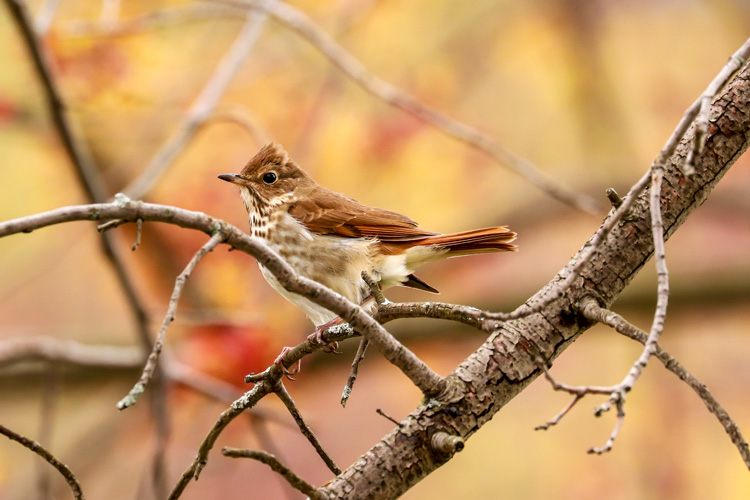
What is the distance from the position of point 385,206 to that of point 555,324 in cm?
580

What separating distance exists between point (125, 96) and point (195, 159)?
207 cm

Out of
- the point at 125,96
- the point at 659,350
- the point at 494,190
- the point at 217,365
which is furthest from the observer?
the point at 494,190

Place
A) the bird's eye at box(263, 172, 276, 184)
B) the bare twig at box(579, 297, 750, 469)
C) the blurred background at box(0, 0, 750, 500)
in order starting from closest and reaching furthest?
the bare twig at box(579, 297, 750, 469) < the bird's eye at box(263, 172, 276, 184) < the blurred background at box(0, 0, 750, 500)

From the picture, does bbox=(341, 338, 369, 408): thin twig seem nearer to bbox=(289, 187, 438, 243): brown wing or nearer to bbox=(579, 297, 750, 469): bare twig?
bbox=(579, 297, 750, 469): bare twig

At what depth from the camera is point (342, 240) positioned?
158 inches

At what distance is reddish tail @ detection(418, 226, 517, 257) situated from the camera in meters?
3.47

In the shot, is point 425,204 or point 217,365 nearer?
point 217,365

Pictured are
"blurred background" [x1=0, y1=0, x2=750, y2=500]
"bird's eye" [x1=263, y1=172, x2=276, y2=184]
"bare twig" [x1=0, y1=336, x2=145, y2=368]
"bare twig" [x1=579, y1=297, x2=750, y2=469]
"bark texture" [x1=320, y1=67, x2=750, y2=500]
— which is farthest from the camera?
"blurred background" [x1=0, y1=0, x2=750, y2=500]

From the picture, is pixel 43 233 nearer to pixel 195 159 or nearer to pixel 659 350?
pixel 195 159

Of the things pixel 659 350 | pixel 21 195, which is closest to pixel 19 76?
pixel 21 195

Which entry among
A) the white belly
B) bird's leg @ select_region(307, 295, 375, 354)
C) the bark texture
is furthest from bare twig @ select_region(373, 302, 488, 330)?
the white belly

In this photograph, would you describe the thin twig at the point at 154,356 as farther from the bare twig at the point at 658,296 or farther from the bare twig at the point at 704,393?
the bare twig at the point at 704,393

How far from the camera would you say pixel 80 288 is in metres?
10.0

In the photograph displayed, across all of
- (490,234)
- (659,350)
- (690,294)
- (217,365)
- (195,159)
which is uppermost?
(195,159)
